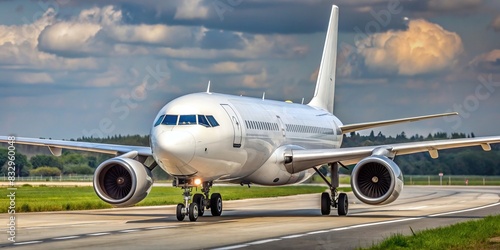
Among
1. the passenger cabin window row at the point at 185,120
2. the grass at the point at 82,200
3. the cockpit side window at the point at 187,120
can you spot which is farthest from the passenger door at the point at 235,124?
the grass at the point at 82,200

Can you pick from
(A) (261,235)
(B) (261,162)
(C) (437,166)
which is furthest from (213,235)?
(C) (437,166)

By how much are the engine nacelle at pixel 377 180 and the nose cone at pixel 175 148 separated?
6335mm

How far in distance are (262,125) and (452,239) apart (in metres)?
15.4

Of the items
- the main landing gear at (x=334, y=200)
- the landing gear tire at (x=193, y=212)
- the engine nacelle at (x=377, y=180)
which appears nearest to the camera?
the landing gear tire at (x=193, y=212)

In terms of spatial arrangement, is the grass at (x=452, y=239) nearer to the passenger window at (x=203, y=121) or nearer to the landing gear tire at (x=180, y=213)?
the passenger window at (x=203, y=121)

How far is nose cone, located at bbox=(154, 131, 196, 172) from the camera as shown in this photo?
32.4 m

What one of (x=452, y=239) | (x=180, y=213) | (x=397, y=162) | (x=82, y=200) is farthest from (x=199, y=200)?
(x=397, y=162)

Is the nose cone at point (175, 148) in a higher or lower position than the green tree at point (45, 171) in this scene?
lower

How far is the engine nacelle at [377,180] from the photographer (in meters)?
35.7

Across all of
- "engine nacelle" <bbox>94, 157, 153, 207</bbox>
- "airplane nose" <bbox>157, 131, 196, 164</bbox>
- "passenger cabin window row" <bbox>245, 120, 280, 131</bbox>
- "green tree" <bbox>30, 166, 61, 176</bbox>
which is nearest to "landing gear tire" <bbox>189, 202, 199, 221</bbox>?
"airplane nose" <bbox>157, 131, 196, 164</bbox>

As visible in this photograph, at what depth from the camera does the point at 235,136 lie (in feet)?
117

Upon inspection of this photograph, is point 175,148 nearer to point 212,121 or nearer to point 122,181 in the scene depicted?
point 212,121

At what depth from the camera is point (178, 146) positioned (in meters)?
32.5

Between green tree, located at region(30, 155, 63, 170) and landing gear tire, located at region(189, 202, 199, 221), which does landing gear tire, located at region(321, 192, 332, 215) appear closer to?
landing gear tire, located at region(189, 202, 199, 221)
